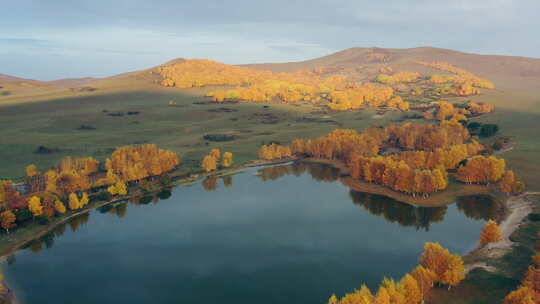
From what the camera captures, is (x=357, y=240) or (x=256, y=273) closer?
(x=256, y=273)

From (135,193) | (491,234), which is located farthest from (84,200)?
(491,234)

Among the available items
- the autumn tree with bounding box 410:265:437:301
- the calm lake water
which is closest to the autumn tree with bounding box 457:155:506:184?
the calm lake water

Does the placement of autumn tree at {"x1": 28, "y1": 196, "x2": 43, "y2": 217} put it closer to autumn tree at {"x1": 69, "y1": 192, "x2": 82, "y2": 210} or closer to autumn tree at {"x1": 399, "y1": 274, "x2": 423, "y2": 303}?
autumn tree at {"x1": 69, "y1": 192, "x2": 82, "y2": 210}

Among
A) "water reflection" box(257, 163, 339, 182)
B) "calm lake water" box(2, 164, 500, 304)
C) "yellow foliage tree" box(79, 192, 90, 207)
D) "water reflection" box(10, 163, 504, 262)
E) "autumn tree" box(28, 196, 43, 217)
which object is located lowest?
"calm lake water" box(2, 164, 500, 304)

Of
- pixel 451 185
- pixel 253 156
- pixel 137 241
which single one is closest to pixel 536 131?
pixel 451 185

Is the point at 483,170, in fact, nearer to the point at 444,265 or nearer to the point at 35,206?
the point at 444,265

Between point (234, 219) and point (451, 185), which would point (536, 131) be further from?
point (234, 219)

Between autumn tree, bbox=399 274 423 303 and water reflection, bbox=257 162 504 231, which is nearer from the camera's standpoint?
autumn tree, bbox=399 274 423 303
